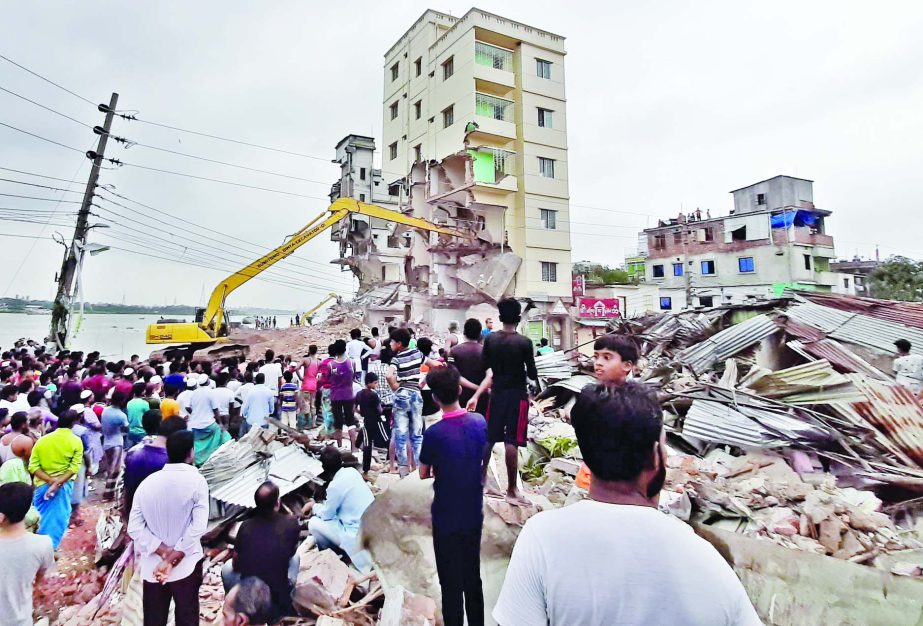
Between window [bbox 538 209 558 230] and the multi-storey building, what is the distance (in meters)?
11.7

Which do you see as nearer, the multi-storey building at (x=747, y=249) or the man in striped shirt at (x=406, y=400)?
the man in striped shirt at (x=406, y=400)

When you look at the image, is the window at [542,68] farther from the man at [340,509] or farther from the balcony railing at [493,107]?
the man at [340,509]

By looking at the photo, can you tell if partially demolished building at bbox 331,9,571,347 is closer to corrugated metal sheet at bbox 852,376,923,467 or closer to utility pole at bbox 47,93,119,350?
utility pole at bbox 47,93,119,350

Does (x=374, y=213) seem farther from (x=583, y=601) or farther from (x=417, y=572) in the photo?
(x=583, y=601)

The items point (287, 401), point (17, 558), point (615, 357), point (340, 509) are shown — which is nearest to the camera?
point (17, 558)

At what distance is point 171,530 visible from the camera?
3.22m

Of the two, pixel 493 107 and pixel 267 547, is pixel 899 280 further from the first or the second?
pixel 267 547

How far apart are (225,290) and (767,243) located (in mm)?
34750

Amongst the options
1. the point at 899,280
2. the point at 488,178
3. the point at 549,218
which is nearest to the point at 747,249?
the point at 899,280

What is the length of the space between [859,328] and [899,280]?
90.7 feet

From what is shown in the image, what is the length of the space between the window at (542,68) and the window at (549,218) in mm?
8000

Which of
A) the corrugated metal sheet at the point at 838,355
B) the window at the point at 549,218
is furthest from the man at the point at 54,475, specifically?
the window at the point at 549,218

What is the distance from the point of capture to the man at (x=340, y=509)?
445cm

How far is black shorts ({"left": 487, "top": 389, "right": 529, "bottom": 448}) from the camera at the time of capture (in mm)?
4355
